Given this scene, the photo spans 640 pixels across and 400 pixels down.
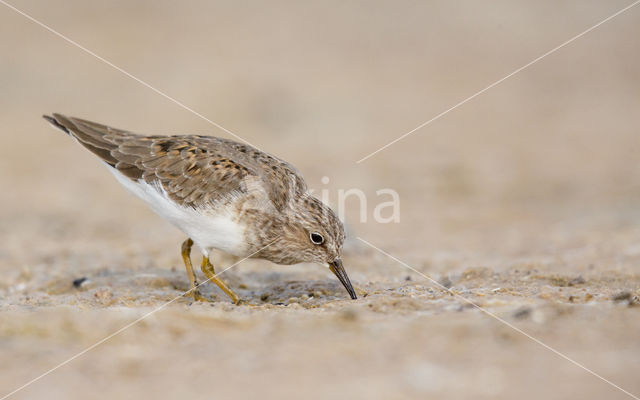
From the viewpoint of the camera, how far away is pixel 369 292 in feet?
24.1

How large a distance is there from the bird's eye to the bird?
1cm

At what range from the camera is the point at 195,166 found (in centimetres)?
748

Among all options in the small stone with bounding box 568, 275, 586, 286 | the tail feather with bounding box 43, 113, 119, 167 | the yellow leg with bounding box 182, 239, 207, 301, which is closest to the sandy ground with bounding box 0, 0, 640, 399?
the small stone with bounding box 568, 275, 586, 286

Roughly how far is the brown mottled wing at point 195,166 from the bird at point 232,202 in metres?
0.01

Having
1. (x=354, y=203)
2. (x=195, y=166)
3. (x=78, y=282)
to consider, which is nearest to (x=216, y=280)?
(x=195, y=166)

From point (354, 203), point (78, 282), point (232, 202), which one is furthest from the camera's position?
point (354, 203)

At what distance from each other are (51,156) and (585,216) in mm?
11896

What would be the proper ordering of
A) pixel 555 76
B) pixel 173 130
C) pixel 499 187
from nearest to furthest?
pixel 499 187 → pixel 173 130 → pixel 555 76

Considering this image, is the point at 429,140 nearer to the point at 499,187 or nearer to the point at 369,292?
the point at 499,187

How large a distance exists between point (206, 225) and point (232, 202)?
35 centimetres

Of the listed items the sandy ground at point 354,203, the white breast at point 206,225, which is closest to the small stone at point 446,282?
the sandy ground at point 354,203

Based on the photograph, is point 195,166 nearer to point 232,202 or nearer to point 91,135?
point 232,202

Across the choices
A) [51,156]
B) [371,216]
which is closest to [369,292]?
[371,216]

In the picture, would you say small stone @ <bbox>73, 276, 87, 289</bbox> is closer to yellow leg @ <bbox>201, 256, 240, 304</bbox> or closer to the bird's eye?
yellow leg @ <bbox>201, 256, 240, 304</bbox>
